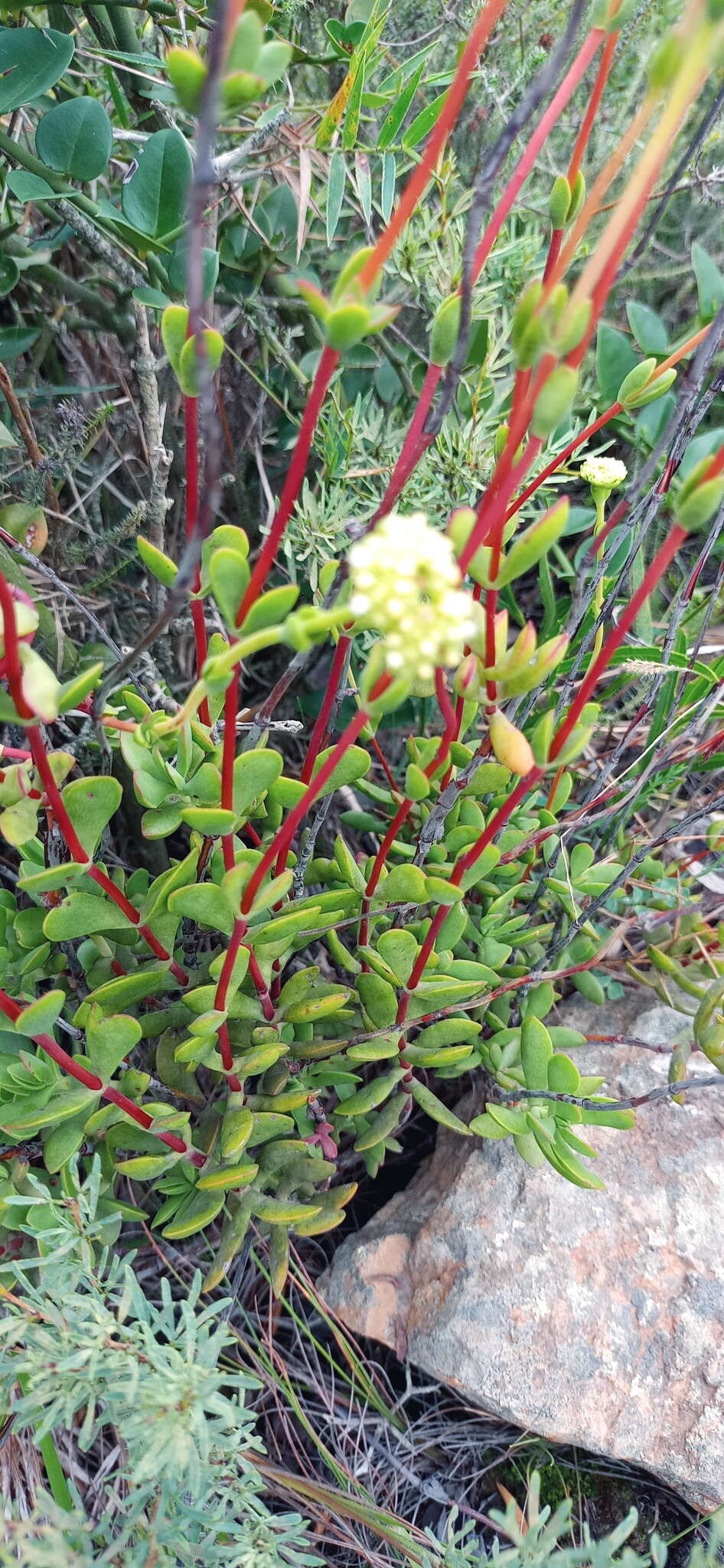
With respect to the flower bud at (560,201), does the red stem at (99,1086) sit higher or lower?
lower

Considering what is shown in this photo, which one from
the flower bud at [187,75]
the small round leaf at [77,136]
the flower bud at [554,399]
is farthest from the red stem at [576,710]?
the small round leaf at [77,136]

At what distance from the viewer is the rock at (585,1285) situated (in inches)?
53.3

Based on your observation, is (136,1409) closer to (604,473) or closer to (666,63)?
(604,473)

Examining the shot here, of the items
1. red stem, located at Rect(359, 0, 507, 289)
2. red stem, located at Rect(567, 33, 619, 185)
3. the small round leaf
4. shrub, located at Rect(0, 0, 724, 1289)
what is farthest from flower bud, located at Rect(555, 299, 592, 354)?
the small round leaf

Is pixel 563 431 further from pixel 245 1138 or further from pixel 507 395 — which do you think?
pixel 245 1138

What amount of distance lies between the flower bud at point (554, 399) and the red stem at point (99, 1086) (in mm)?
804

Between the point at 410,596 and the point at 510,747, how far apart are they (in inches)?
11.3

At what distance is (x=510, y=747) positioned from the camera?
0.90 m

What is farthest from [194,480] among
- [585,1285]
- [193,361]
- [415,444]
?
[585,1285]

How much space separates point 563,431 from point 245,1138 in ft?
4.54

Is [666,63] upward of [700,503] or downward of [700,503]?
upward

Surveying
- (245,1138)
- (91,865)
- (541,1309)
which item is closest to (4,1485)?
(245,1138)

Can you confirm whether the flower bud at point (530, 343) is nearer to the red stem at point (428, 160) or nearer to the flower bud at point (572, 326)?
the flower bud at point (572, 326)

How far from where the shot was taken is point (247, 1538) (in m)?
1.05
